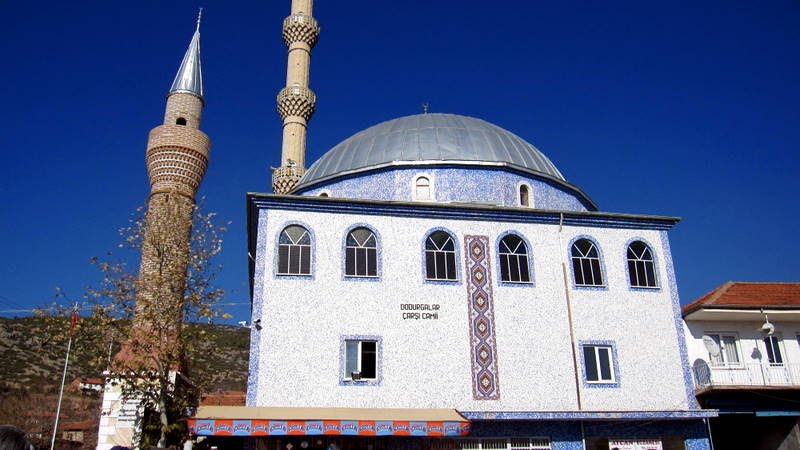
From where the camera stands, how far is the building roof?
15.5m

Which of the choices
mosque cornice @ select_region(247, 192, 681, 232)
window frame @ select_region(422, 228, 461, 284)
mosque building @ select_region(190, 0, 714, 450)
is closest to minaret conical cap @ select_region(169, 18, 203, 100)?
mosque cornice @ select_region(247, 192, 681, 232)

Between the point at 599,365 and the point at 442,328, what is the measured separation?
3679mm

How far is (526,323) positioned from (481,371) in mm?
1570

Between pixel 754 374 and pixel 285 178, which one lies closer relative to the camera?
pixel 754 374

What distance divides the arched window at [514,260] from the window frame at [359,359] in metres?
3.30

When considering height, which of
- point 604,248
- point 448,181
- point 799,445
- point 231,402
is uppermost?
point 448,181

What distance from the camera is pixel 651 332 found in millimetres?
14828

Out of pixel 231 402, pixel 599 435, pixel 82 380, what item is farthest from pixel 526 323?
pixel 82 380

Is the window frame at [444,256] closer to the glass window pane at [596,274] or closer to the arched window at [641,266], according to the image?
the glass window pane at [596,274]

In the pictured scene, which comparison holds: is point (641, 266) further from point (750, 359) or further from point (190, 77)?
point (190, 77)

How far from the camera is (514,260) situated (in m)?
14.9

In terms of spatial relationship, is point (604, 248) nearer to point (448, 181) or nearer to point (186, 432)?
point (448, 181)

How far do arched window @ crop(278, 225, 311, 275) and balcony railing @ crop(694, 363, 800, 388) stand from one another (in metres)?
9.31

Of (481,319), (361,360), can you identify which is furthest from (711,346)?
(361,360)
